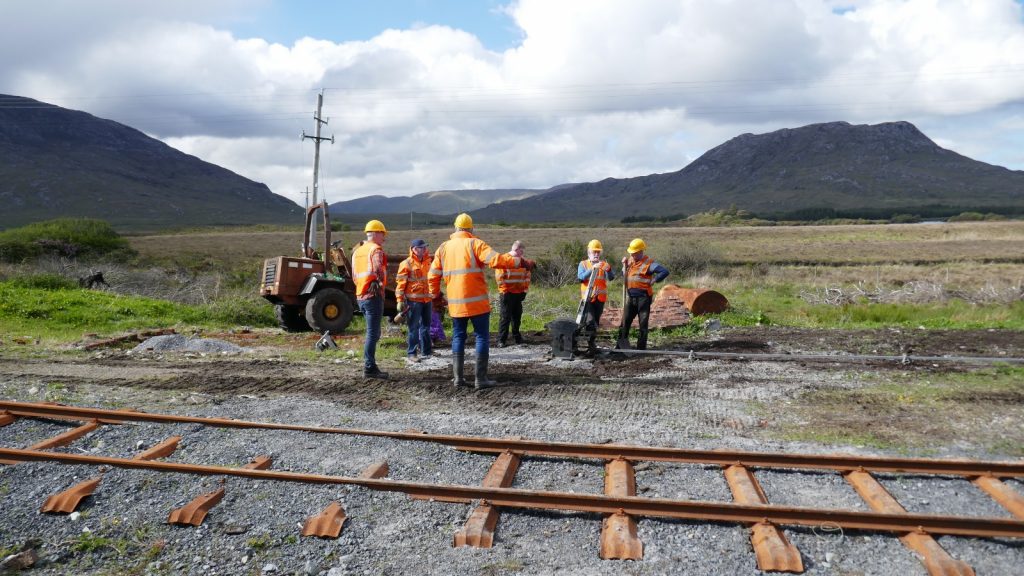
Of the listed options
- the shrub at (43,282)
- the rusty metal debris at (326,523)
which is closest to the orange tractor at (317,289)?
the shrub at (43,282)

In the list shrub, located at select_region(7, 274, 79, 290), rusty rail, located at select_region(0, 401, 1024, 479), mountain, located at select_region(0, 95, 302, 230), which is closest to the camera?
rusty rail, located at select_region(0, 401, 1024, 479)

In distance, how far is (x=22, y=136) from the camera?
169000 mm

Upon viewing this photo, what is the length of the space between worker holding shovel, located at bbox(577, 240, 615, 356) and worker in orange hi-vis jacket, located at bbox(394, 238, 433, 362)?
229 centimetres

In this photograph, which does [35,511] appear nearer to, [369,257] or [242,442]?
[242,442]

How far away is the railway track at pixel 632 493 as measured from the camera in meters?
4.29

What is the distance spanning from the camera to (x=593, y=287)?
37.0 ft

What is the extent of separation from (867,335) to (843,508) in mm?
9073

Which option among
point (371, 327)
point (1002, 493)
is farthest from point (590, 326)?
point (1002, 493)

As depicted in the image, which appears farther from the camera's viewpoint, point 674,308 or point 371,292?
point 674,308

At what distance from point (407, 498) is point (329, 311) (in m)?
9.78

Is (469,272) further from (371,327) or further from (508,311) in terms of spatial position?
(508,311)

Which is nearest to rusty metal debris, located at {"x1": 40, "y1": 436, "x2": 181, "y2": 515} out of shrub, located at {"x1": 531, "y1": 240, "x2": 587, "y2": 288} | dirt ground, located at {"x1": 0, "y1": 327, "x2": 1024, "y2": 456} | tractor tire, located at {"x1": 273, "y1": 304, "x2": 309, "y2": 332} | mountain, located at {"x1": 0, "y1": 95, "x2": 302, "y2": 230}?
dirt ground, located at {"x1": 0, "y1": 327, "x2": 1024, "y2": 456}

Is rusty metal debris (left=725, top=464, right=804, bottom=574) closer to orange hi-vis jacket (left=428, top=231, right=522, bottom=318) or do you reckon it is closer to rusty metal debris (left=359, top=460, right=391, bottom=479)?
rusty metal debris (left=359, top=460, right=391, bottom=479)

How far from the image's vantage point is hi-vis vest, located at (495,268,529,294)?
39.0 ft
